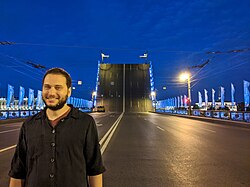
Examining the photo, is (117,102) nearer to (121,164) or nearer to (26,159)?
(121,164)

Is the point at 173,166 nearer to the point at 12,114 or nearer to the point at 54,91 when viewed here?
the point at 54,91

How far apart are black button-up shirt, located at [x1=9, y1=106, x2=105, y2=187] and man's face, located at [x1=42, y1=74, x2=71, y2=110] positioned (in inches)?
5.2

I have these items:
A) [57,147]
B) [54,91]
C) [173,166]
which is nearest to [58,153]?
[57,147]

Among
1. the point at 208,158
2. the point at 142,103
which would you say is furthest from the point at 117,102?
the point at 208,158

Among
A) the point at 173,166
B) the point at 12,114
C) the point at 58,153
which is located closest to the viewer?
the point at 58,153

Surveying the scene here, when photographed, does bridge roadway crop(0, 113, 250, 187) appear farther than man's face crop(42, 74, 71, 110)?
Yes

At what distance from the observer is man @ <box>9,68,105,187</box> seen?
198 cm

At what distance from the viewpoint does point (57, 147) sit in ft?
6.56

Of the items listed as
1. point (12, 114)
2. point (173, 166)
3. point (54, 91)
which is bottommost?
point (173, 166)

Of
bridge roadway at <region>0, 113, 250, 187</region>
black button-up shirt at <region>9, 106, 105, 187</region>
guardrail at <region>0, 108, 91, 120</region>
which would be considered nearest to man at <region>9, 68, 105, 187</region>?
black button-up shirt at <region>9, 106, 105, 187</region>

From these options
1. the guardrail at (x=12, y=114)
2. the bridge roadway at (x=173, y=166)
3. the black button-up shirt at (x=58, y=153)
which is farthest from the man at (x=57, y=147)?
the guardrail at (x=12, y=114)

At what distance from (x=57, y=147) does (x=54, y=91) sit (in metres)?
0.48

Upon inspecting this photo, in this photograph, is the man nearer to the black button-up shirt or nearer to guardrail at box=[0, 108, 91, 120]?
the black button-up shirt

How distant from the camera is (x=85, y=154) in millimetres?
2139
